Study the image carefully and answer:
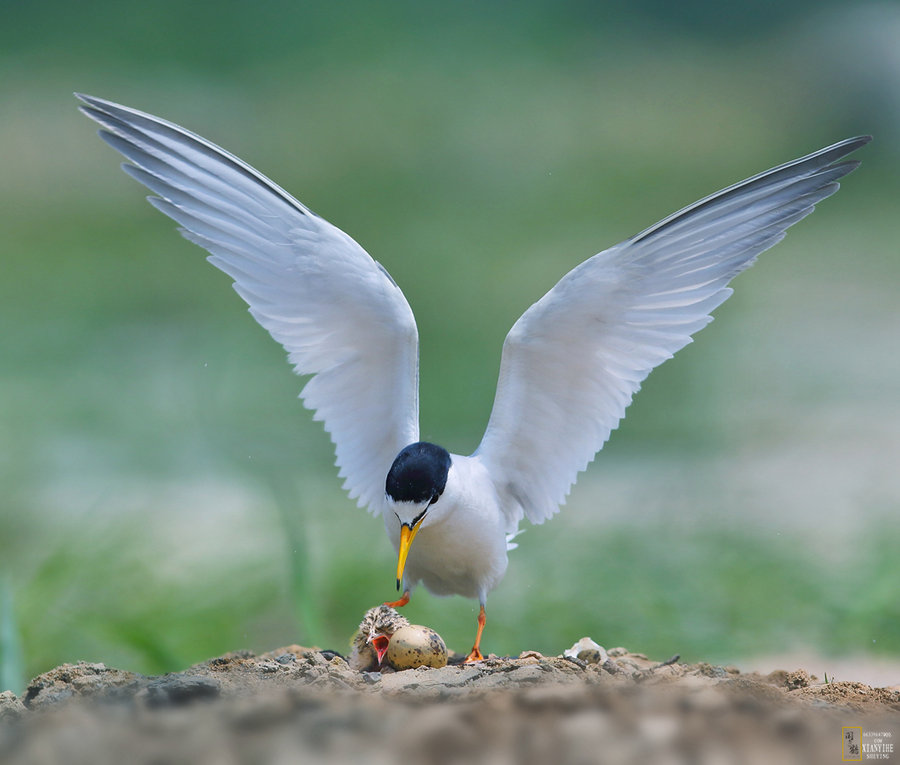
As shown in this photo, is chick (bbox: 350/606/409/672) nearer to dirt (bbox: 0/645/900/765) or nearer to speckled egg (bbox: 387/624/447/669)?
speckled egg (bbox: 387/624/447/669)

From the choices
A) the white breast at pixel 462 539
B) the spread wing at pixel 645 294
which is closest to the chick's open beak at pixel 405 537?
the white breast at pixel 462 539

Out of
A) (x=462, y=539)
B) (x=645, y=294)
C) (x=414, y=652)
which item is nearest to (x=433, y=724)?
(x=414, y=652)

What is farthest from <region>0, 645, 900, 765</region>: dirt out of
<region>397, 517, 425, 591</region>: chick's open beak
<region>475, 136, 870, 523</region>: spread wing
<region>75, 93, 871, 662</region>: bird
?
<region>475, 136, 870, 523</region>: spread wing

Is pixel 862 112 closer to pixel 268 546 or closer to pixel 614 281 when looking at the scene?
pixel 268 546

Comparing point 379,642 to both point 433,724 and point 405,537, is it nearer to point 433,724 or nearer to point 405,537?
point 405,537

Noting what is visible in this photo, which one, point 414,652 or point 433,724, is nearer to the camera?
point 433,724

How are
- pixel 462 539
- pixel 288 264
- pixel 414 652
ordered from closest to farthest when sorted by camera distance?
1. pixel 414 652
2. pixel 462 539
3. pixel 288 264
